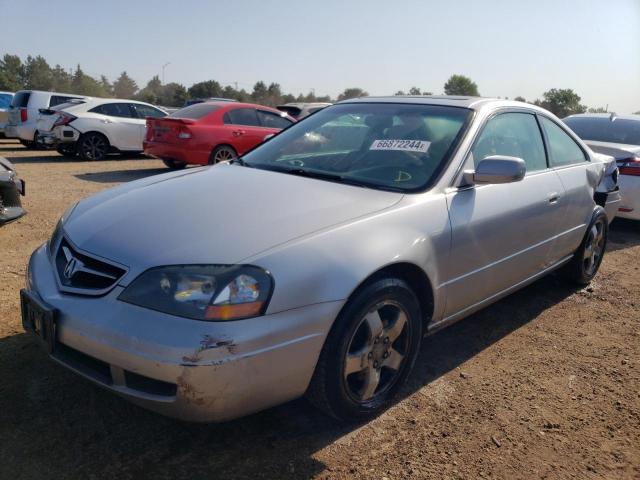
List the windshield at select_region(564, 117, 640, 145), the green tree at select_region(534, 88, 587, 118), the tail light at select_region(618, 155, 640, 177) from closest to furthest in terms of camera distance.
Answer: the tail light at select_region(618, 155, 640, 177) → the windshield at select_region(564, 117, 640, 145) → the green tree at select_region(534, 88, 587, 118)

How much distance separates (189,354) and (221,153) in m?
8.40

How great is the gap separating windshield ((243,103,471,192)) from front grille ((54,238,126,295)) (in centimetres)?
133

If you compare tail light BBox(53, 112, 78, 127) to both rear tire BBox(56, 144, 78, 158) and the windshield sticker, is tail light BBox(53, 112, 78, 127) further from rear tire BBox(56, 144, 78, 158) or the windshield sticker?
the windshield sticker

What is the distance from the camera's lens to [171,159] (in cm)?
1033

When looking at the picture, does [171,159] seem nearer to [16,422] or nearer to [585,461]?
[16,422]

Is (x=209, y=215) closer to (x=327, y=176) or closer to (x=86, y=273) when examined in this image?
(x=86, y=273)

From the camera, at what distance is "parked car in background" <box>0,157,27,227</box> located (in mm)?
5316

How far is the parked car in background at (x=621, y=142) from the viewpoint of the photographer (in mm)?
6605

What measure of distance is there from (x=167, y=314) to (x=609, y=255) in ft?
17.9

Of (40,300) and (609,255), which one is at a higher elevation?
(40,300)

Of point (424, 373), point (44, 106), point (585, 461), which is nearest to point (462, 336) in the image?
point (424, 373)

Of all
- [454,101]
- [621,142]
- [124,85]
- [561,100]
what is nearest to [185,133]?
[621,142]

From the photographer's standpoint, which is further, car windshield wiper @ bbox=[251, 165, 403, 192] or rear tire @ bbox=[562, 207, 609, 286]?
rear tire @ bbox=[562, 207, 609, 286]

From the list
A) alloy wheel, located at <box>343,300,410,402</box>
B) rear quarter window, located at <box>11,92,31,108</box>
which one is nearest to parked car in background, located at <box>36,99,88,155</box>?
rear quarter window, located at <box>11,92,31,108</box>
